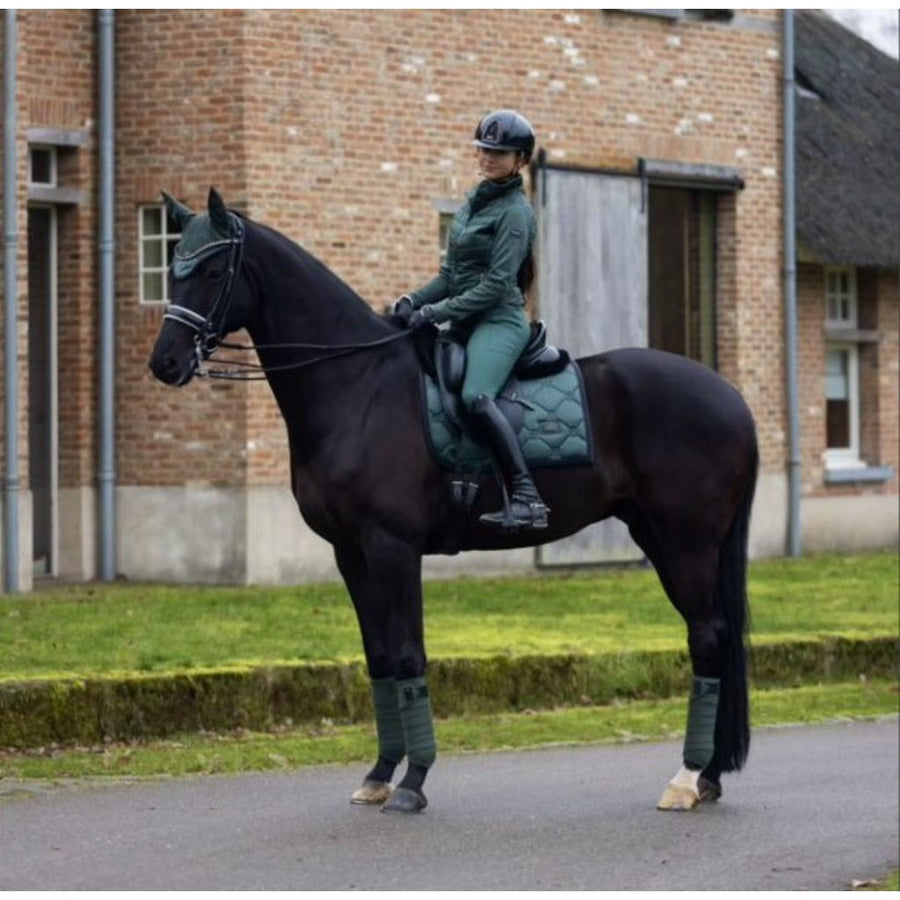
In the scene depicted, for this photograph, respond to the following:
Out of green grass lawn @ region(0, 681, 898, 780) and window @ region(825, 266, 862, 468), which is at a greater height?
window @ region(825, 266, 862, 468)

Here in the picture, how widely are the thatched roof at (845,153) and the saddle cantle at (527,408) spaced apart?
51.6ft

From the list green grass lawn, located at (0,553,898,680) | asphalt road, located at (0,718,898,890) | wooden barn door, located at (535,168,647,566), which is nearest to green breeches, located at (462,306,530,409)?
asphalt road, located at (0,718,898,890)

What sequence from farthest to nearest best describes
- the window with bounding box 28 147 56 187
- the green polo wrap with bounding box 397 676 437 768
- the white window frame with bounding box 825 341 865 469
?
the white window frame with bounding box 825 341 865 469 < the window with bounding box 28 147 56 187 < the green polo wrap with bounding box 397 676 437 768

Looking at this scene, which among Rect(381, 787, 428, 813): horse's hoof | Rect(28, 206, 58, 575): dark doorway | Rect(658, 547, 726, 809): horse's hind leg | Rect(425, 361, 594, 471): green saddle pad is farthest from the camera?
Rect(28, 206, 58, 575): dark doorway

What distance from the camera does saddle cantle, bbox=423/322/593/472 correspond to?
12.0m

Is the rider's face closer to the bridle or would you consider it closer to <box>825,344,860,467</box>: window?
the bridle

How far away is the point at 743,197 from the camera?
2680 centimetres

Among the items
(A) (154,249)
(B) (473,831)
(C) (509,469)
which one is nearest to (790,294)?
(A) (154,249)

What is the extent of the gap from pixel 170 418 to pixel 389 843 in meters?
12.2

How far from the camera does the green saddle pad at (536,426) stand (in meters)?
12.0

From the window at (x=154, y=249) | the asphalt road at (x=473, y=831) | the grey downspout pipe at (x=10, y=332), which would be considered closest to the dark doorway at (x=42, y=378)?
the window at (x=154, y=249)

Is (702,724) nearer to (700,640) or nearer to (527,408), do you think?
(700,640)

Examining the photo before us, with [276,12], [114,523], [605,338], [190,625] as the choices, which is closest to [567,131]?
[605,338]

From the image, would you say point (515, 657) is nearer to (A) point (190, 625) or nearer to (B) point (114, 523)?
(A) point (190, 625)
